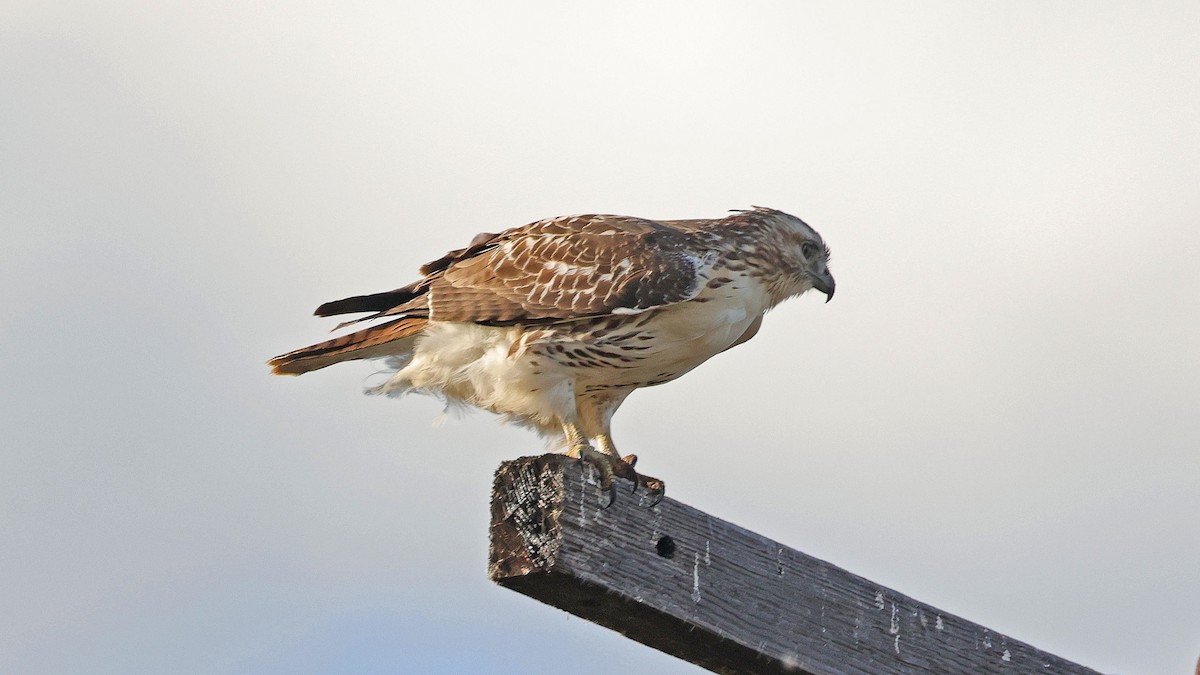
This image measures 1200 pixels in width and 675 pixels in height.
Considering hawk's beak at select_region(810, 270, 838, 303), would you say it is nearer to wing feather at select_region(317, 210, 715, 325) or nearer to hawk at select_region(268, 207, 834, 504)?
hawk at select_region(268, 207, 834, 504)

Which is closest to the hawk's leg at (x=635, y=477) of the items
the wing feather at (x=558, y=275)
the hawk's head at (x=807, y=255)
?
the wing feather at (x=558, y=275)

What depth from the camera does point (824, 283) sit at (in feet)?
20.7

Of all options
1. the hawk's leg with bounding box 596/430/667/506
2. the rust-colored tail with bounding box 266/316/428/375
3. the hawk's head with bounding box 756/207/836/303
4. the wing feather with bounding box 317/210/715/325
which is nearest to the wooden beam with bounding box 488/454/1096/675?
the hawk's leg with bounding box 596/430/667/506

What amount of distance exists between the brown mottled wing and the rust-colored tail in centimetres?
14

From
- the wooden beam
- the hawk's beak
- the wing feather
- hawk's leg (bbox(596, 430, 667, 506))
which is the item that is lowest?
the wooden beam

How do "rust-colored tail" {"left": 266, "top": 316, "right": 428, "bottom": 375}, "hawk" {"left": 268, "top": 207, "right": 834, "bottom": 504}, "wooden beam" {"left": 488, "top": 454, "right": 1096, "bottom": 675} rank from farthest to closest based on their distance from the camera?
"rust-colored tail" {"left": 266, "top": 316, "right": 428, "bottom": 375} → "hawk" {"left": 268, "top": 207, "right": 834, "bottom": 504} → "wooden beam" {"left": 488, "top": 454, "right": 1096, "bottom": 675}

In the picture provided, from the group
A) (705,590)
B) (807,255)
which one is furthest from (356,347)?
(705,590)

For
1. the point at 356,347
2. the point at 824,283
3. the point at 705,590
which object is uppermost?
the point at 824,283

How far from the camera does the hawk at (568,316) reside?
5059mm

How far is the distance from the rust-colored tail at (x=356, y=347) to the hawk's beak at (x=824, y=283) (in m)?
1.74

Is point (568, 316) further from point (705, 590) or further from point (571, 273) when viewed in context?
point (705, 590)

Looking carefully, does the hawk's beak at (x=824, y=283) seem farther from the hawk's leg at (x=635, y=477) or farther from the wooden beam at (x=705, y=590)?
the wooden beam at (x=705, y=590)

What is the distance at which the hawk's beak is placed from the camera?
627 cm

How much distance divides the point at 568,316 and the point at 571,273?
26 centimetres
